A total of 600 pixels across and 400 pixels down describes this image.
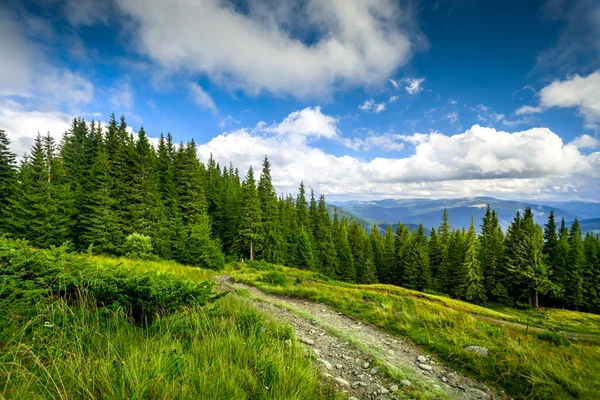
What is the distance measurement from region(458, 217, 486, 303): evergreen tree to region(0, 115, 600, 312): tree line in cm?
19

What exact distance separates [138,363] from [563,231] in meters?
75.3

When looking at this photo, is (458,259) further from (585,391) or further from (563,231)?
(585,391)

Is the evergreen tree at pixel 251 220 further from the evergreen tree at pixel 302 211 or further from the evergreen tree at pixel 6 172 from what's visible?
the evergreen tree at pixel 6 172

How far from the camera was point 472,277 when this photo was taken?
42.1m

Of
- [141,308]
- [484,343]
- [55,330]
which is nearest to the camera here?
[55,330]

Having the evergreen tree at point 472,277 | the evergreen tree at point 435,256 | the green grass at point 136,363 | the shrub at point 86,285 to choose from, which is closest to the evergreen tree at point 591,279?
the evergreen tree at point 472,277

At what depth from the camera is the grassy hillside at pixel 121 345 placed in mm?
2418

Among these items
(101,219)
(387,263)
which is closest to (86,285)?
(101,219)

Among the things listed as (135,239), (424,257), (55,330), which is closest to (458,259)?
(424,257)

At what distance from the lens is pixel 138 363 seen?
286 centimetres

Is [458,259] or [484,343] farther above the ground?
[484,343]

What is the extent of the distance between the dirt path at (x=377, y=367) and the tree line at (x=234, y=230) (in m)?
26.4

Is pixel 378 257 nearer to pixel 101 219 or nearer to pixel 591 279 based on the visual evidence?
pixel 591 279

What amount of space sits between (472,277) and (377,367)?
158 feet
